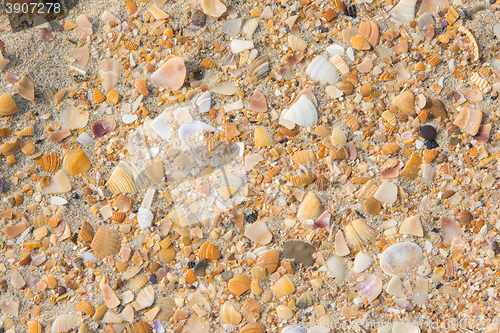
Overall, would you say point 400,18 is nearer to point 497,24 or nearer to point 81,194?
point 497,24

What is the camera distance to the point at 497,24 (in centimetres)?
136

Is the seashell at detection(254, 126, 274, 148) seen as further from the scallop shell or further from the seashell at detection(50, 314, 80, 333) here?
the seashell at detection(50, 314, 80, 333)

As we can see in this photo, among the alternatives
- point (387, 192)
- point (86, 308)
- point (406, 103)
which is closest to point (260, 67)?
point (406, 103)

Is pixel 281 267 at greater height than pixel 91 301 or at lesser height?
greater

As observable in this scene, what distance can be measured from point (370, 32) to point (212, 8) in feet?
2.05

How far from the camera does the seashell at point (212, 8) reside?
1.43 metres

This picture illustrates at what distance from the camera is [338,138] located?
4.37 feet

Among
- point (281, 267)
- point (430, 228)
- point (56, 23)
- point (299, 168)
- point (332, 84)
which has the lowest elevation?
point (281, 267)

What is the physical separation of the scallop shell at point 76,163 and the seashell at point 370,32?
117 cm

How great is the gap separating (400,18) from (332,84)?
37cm

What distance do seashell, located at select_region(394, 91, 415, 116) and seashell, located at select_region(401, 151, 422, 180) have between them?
166 mm

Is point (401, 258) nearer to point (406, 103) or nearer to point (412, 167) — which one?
point (412, 167)

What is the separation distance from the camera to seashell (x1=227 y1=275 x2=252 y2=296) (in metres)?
1.31

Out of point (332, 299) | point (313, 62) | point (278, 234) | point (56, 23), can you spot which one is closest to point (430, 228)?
point (332, 299)
